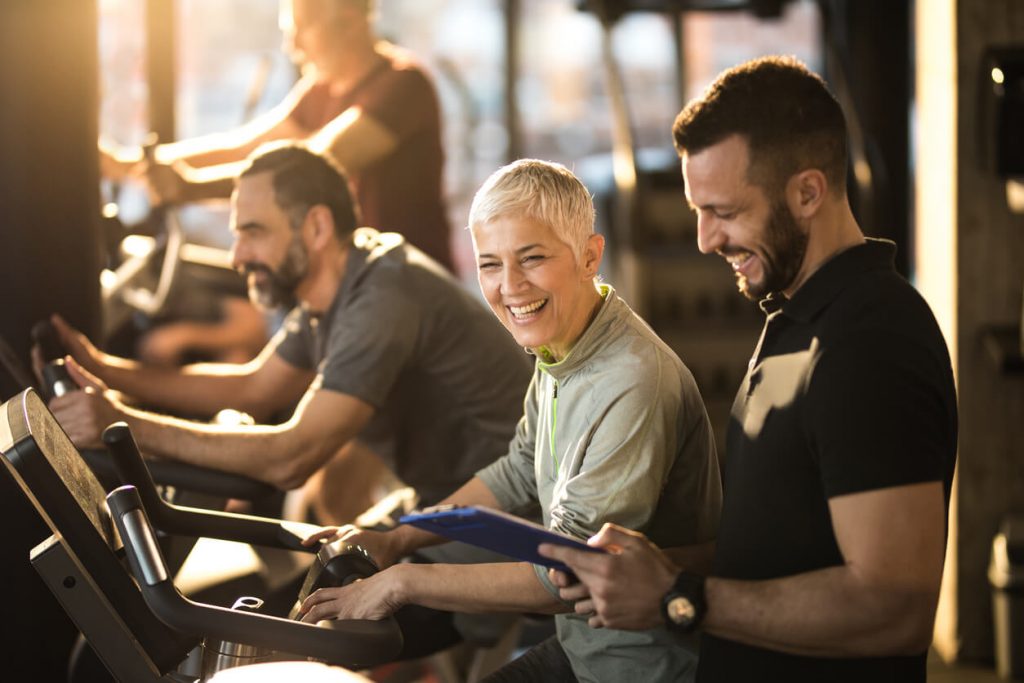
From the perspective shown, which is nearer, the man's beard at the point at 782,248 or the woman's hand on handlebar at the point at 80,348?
the man's beard at the point at 782,248

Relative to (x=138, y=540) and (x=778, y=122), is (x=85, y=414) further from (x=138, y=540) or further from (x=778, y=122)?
(x=778, y=122)

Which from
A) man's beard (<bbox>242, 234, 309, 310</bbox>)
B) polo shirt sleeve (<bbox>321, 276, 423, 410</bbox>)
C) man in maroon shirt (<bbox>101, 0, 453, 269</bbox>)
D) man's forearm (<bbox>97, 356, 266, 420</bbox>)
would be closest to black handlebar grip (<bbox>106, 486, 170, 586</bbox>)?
polo shirt sleeve (<bbox>321, 276, 423, 410</bbox>)

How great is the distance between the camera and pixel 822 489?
148 centimetres

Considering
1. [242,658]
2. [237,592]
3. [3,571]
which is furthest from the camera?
[3,571]

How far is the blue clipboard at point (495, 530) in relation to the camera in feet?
4.44

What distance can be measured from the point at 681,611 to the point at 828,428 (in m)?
0.25

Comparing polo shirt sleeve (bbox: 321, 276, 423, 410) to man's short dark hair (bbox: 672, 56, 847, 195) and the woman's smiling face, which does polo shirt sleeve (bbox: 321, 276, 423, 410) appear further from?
man's short dark hair (bbox: 672, 56, 847, 195)

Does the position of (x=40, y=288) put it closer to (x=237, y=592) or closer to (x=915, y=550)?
(x=237, y=592)

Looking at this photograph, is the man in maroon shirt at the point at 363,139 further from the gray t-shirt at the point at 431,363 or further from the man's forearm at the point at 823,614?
the man's forearm at the point at 823,614

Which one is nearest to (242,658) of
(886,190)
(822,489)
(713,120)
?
(822,489)

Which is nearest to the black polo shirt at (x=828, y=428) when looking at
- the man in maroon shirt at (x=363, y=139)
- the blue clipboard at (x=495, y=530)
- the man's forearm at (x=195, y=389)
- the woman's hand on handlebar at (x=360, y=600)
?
the blue clipboard at (x=495, y=530)

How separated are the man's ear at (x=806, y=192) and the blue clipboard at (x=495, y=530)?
0.48 m

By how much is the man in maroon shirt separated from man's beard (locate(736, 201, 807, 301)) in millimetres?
1973

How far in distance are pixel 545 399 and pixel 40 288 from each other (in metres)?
1.31
